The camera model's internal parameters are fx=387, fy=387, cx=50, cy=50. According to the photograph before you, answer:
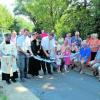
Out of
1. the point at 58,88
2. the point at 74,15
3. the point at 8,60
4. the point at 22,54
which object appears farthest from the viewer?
the point at 74,15

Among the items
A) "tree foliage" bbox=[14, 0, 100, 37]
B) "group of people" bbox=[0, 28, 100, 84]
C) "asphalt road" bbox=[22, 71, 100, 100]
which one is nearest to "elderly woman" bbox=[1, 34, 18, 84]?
"group of people" bbox=[0, 28, 100, 84]

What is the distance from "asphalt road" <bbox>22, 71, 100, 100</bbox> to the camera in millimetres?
11828

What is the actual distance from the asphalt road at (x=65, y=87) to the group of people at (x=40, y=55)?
0.67m

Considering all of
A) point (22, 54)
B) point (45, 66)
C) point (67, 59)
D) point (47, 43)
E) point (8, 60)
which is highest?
point (47, 43)

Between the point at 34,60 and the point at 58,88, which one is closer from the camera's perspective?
the point at 58,88

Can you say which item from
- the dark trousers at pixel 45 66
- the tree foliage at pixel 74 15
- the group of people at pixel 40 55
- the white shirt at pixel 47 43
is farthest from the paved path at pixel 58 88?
the tree foliage at pixel 74 15

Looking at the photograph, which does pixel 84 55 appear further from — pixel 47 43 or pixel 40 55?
pixel 40 55

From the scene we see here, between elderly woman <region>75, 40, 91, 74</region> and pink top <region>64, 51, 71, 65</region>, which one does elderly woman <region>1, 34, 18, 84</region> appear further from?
pink top <region>64, 51, 71, 65</region>

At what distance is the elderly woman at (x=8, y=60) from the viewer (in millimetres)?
14234

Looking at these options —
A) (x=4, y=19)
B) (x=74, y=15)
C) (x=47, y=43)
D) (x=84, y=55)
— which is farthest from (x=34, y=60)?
(x=4, y=19)

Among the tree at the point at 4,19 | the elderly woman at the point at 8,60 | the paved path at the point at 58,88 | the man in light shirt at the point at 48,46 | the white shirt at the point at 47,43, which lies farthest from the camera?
the tree at the point at 4,19

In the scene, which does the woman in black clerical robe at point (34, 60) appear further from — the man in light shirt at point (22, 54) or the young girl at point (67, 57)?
the young girl at point (67, 57)

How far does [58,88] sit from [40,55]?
4.12 meters

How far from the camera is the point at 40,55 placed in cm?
1727
